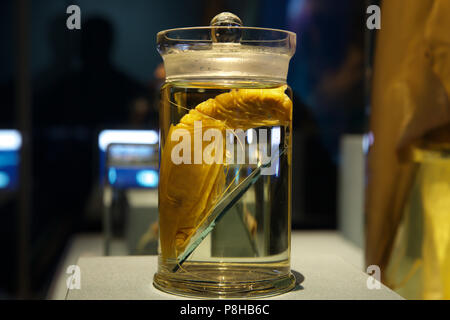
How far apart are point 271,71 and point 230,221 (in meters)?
0.13

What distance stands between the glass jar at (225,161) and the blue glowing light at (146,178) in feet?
3.32

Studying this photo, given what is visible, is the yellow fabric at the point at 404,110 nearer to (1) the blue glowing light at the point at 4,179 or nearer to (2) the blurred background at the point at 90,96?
(2) the blurred background at the point at 90,96

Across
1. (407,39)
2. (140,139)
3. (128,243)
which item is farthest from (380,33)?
(140,139)

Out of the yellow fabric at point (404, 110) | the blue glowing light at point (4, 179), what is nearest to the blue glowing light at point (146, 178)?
the yellow fabric at point (404, 110)

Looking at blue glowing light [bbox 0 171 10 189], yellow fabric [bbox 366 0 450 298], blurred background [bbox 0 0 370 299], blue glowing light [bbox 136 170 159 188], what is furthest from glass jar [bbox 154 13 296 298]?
blue glowing light [bbox 0 171 10 189]

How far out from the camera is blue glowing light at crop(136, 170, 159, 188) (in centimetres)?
149

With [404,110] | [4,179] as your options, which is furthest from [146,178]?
[4,179]

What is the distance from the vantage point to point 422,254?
0.79 metres

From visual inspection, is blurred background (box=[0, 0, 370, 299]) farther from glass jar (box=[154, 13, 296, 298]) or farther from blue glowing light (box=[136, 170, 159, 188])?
glass jar (box=[154, 13, 296, 298])

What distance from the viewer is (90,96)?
234cm

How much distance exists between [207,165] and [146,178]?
1.09 meters

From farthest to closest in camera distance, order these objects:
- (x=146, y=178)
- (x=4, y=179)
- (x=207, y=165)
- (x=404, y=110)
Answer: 1. (x=4, y=179)
2. (x=146, y=178)
3. (x=404, y=110)
4. (x=207, y=165)

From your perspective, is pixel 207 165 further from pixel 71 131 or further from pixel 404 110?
pixel 71 131

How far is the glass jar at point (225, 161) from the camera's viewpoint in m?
0.45
